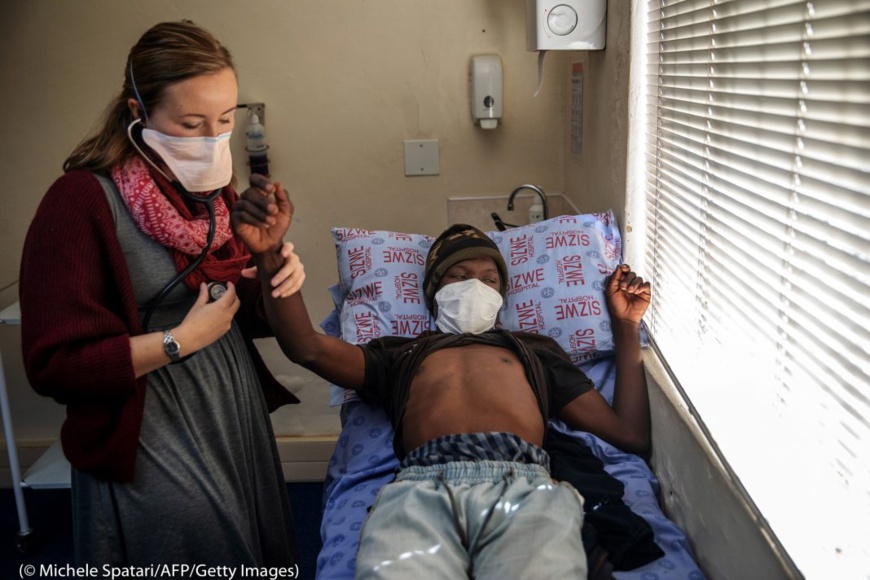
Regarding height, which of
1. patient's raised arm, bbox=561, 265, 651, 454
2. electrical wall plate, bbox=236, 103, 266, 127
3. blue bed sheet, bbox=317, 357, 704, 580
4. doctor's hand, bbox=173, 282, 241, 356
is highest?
electrical wall plate, bbox=236, 103, 266, 127

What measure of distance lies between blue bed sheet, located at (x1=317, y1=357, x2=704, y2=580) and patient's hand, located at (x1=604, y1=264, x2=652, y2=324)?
13cm

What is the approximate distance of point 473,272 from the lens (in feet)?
5.82

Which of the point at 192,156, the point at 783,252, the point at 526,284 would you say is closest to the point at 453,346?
the point at 526,284

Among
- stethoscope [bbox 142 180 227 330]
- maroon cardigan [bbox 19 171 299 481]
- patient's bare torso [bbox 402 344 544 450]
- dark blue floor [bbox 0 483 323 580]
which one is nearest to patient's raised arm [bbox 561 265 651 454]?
patient's bare torso [bbox 402 344 544 450]

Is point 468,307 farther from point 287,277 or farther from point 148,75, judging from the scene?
point 148,75

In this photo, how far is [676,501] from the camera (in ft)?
4.66

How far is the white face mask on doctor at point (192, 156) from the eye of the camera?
4.16 ft

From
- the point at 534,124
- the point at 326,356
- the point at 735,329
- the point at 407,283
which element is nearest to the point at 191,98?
the point at 326,356

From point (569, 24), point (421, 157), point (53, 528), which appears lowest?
point (53, 528)

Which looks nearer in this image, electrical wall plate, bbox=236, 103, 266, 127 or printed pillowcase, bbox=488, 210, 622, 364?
→ printed pillowcase, bbox=488, 210, 622, 364

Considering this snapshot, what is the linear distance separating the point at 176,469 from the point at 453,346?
0.62 meters

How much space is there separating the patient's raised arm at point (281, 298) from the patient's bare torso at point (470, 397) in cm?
16

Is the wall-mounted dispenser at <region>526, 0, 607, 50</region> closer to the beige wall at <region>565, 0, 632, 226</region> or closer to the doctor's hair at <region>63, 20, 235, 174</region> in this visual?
the beige wall at <region>565, 0, 632, 226</region>

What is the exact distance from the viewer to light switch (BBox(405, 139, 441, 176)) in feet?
7.91
